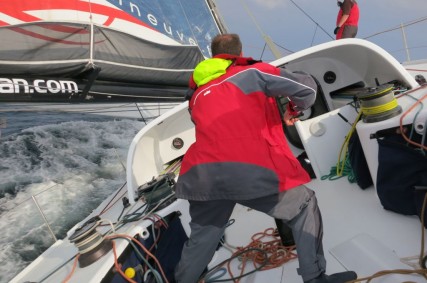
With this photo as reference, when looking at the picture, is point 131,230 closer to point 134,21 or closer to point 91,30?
point 91,30

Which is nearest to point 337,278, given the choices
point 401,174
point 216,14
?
point 401,174

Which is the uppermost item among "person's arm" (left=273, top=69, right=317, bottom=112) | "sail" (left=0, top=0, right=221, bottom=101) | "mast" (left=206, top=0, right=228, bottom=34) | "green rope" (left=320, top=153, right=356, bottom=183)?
"mast" (left=206, top=0, right=228, bottom=34)

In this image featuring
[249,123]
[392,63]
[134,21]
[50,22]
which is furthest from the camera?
[134,21]

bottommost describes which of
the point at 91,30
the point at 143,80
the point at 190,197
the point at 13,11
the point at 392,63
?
the point at 190,197

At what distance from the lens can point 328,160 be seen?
227 cm

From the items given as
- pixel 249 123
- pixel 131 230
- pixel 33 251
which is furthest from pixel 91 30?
pixel 33 251

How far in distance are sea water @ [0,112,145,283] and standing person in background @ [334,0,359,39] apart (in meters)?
3.00

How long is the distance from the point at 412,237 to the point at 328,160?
2.82 feet

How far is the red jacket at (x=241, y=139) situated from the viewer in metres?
1.21

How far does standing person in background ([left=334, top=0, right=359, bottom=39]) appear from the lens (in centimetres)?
385

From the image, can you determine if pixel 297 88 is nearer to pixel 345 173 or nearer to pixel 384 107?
pixel 384 107

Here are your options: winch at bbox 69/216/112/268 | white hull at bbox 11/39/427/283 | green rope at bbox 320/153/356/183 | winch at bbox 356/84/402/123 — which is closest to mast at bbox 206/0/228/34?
white hull at bbox 11/39/427/283

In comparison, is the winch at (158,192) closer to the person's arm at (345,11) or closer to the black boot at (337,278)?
the black boot at (337,278)

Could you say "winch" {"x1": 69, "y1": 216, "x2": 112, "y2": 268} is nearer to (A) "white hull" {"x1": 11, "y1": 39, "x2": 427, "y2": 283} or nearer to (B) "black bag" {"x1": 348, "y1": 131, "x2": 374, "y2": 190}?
(A) "white hull" {"x1": 11, "y1": 39, "x2": 427, "y2": 283}
